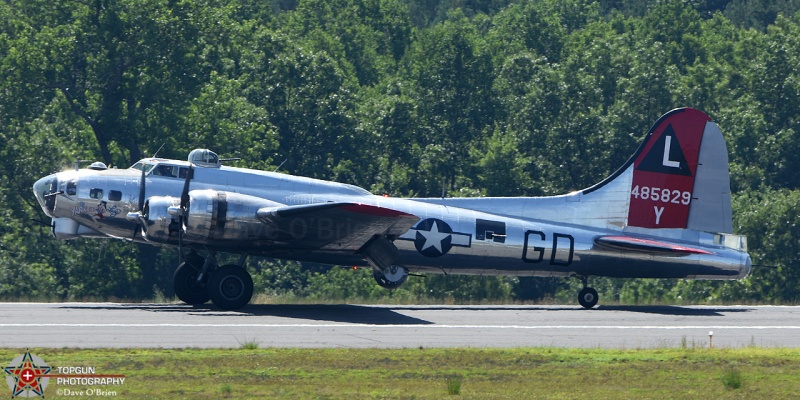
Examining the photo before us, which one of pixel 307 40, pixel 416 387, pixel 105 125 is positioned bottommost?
pixel 416 387

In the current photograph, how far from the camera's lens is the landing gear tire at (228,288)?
25853 mm

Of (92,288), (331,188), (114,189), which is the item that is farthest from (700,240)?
(92,288)

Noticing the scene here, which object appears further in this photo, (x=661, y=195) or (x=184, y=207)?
(x=661, y=195)

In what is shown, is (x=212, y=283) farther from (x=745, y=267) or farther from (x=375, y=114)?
(x=375, y=114)

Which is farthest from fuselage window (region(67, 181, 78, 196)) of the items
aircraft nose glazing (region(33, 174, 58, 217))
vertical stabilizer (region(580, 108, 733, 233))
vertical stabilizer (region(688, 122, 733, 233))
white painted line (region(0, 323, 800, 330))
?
vertical stabilizer (region(688, 122, 733, 233))

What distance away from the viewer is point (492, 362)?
18.9 metres

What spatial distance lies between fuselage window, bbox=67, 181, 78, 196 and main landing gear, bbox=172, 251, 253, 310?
9.85 feet

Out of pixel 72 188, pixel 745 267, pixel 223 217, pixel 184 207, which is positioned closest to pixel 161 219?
pixel 184 207

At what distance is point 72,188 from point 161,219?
96.7 inches

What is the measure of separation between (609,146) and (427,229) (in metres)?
26.5

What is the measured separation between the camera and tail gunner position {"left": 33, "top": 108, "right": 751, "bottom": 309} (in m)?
25.5

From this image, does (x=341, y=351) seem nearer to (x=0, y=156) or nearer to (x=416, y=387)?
(x=416, y=387)

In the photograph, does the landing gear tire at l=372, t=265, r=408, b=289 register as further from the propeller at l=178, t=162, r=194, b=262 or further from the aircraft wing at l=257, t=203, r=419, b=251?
the propeller at l=178, t=162, r=194, b=262

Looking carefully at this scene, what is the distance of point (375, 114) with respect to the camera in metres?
56.6
